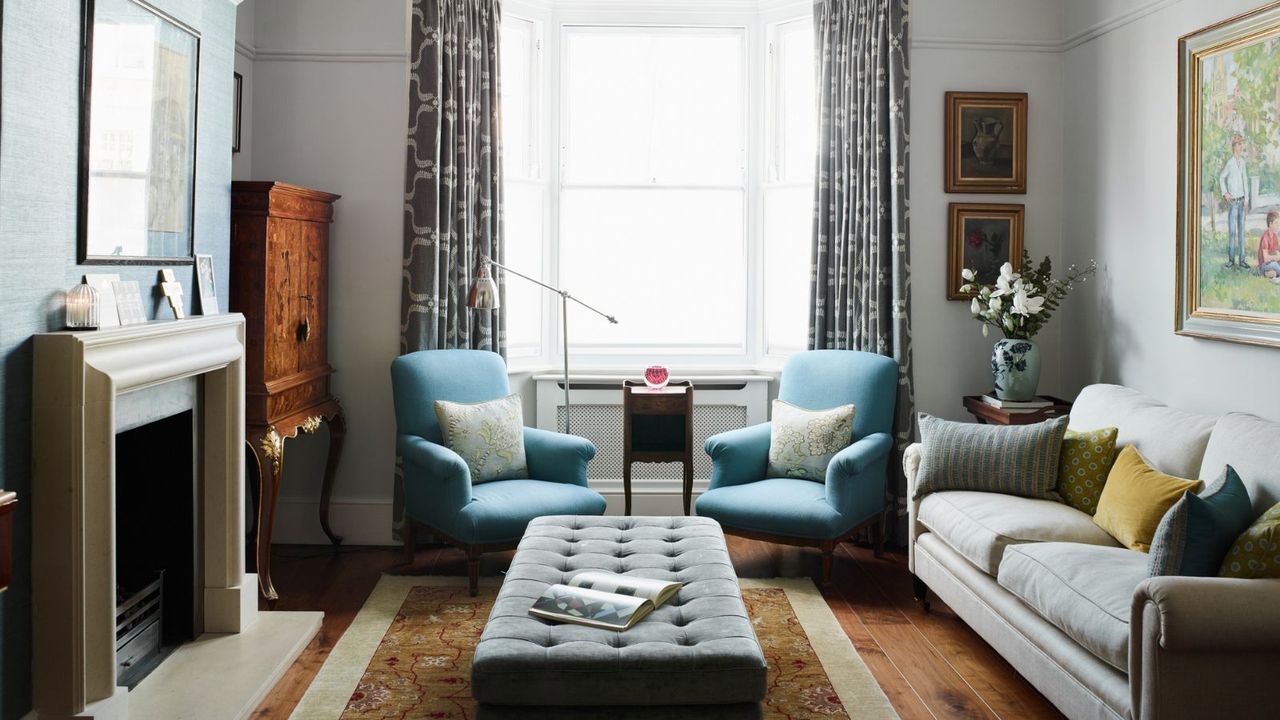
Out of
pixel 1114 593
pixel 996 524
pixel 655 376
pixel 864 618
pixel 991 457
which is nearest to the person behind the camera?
pixel 1114 593

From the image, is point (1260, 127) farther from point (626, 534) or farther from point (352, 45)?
point (352, 45)

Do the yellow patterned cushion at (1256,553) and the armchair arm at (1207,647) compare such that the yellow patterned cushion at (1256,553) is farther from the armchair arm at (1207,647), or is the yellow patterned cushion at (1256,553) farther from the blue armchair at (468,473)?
the blue armchair at (468,473)

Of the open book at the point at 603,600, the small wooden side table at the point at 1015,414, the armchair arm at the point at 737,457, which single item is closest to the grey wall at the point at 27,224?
the open book at the point at 603,600

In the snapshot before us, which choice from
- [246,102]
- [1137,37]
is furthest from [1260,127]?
[246,102]

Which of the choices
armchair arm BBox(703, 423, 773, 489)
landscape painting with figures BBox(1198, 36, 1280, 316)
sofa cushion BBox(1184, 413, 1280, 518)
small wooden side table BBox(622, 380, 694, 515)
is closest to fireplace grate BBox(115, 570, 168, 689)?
small wooden side table BBox(622, 380, 694, 515)

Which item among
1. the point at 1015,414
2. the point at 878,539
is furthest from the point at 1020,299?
the point at 878,539

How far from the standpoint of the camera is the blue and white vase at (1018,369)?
4.61m

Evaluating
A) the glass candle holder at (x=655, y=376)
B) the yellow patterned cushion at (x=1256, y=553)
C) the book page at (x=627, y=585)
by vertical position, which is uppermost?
the glass candle holder at (x=655, y=376)

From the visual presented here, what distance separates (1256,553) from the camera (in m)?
2.55

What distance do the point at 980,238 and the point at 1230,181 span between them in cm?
143

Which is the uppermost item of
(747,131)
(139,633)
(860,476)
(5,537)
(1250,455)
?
(747,131)

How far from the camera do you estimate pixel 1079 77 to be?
16.1 feet

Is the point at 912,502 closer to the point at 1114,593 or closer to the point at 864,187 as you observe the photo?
the point at 1114,593

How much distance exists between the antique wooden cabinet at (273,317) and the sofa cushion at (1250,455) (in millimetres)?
3308
